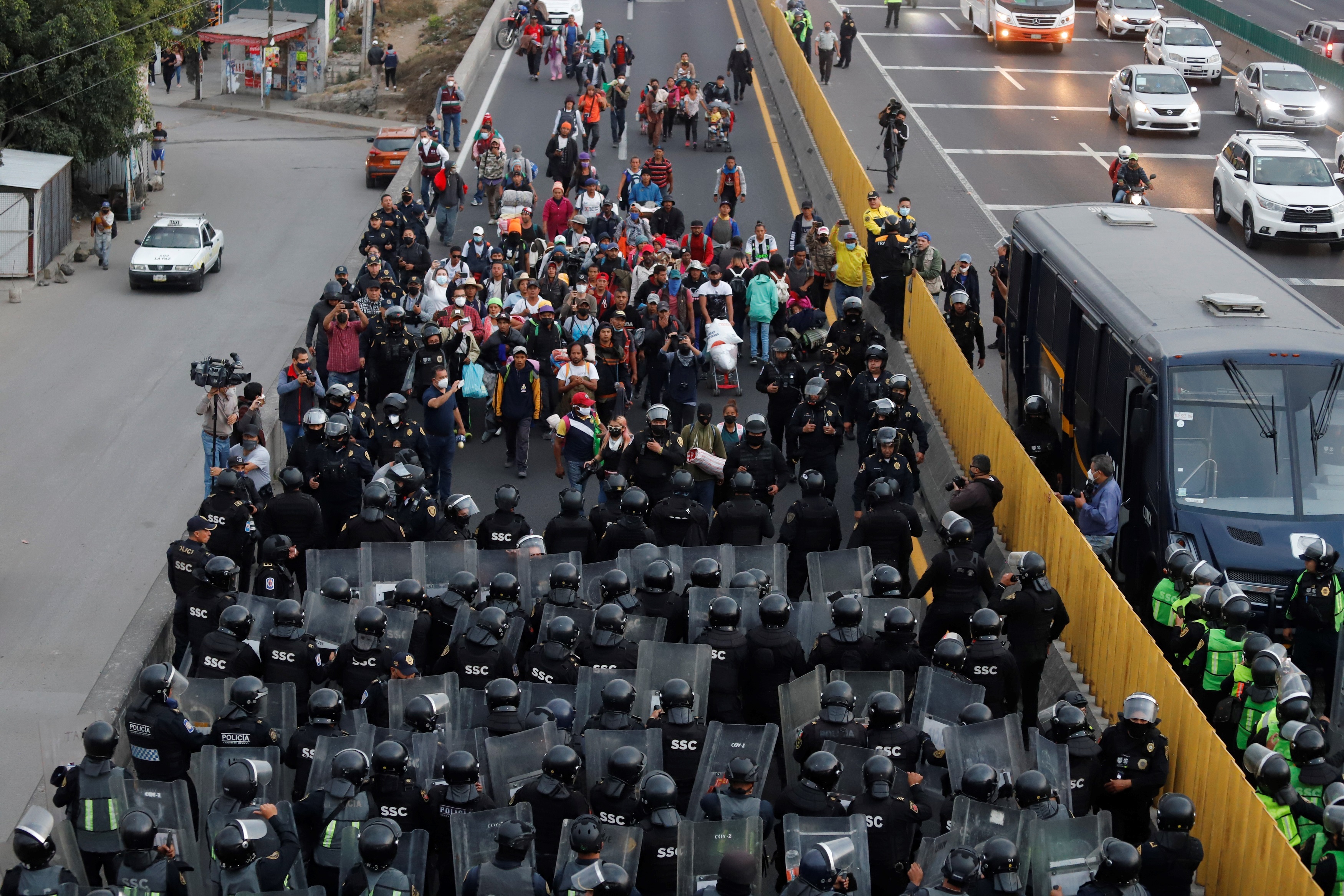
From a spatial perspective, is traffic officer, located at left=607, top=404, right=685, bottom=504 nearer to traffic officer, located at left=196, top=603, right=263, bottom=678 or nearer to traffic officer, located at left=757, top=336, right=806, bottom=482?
traffic officer, located at left=757, top=336, right=806, bottom=482

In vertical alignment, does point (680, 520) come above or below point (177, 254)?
above

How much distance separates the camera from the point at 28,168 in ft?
113

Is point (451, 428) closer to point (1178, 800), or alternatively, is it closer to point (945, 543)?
point (945, 543)

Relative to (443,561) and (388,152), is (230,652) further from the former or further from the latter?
(388,152)

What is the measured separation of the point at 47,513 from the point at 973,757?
1563 cm

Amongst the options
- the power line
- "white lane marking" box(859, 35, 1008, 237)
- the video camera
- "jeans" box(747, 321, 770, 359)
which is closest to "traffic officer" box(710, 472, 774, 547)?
the video camera

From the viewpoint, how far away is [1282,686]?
401 inches

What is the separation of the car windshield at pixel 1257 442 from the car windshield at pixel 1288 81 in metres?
25.1

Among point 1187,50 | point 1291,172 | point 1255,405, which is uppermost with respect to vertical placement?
point 1187,50

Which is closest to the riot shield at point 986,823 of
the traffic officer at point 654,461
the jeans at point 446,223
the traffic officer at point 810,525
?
the traffic officer at point 810,525

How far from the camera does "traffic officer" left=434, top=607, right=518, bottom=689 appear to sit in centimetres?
1062

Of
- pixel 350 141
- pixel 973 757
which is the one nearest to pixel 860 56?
pixel 350 141

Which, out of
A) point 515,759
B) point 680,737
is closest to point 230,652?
point 515,759

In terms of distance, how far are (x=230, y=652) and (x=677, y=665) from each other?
3.04 m
